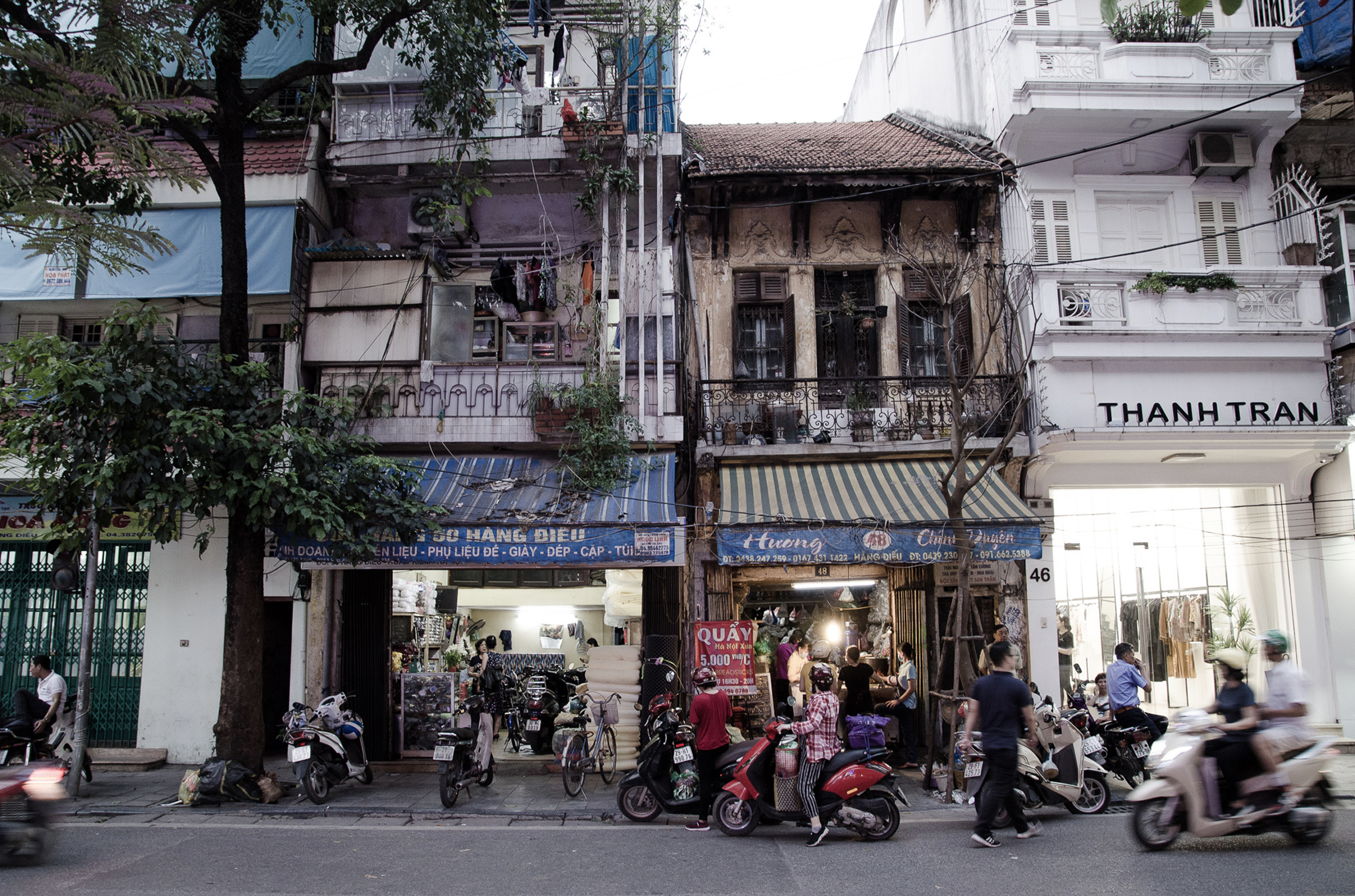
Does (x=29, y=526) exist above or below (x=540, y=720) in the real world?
above

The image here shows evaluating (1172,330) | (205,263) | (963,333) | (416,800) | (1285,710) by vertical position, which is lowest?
(416,800)

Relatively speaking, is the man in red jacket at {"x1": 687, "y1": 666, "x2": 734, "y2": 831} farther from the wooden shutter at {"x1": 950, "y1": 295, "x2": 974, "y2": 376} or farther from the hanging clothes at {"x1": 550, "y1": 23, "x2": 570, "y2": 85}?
the hanging clothes at {"x1": 550, "y1": 23, "x2": 570, "y2": 85}

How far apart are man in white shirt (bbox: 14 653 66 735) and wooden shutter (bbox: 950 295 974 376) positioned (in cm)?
1250

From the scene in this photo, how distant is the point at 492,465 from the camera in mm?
12719

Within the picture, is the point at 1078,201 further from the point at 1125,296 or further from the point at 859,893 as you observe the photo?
the point at 859,893

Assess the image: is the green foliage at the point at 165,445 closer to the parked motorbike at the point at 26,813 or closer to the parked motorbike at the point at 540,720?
the parked motorbike at the point at 26,813

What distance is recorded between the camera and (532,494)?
1196 centimetres

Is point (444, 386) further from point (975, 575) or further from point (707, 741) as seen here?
point (975, 575)

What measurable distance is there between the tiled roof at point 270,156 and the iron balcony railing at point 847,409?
6732mm

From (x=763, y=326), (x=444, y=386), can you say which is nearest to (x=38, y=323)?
(x=444, y=386)

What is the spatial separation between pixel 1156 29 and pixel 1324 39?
3.13 meters

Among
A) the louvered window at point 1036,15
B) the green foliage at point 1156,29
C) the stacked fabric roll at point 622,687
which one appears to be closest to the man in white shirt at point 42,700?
the stacked fabric roll at point 622,687

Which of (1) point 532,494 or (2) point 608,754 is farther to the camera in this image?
(1) point 532,494

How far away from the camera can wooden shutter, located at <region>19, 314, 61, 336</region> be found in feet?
45.4
